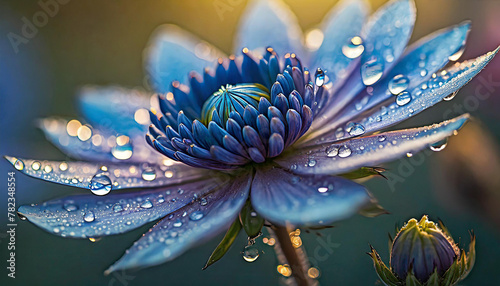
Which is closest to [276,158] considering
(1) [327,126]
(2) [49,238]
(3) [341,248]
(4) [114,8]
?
(1) [327,126]

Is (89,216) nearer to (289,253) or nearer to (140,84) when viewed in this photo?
(289,253)

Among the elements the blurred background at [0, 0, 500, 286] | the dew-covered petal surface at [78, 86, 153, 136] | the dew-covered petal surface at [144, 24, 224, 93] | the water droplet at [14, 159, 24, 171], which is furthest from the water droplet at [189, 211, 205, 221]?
the blurred background at [0, 0, 500, 286]

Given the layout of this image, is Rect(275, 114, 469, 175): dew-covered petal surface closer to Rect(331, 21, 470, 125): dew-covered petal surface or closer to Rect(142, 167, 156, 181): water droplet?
Rect(331, 21, 470, 125): dew-covered petal surface

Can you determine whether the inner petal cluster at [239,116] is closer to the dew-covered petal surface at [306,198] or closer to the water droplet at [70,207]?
the dew-covered petal surface at [306,198]

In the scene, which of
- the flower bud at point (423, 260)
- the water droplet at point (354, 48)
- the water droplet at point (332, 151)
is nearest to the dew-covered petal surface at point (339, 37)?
the water droplet at point (354, 48)

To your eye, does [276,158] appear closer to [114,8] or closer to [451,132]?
[451,132]
